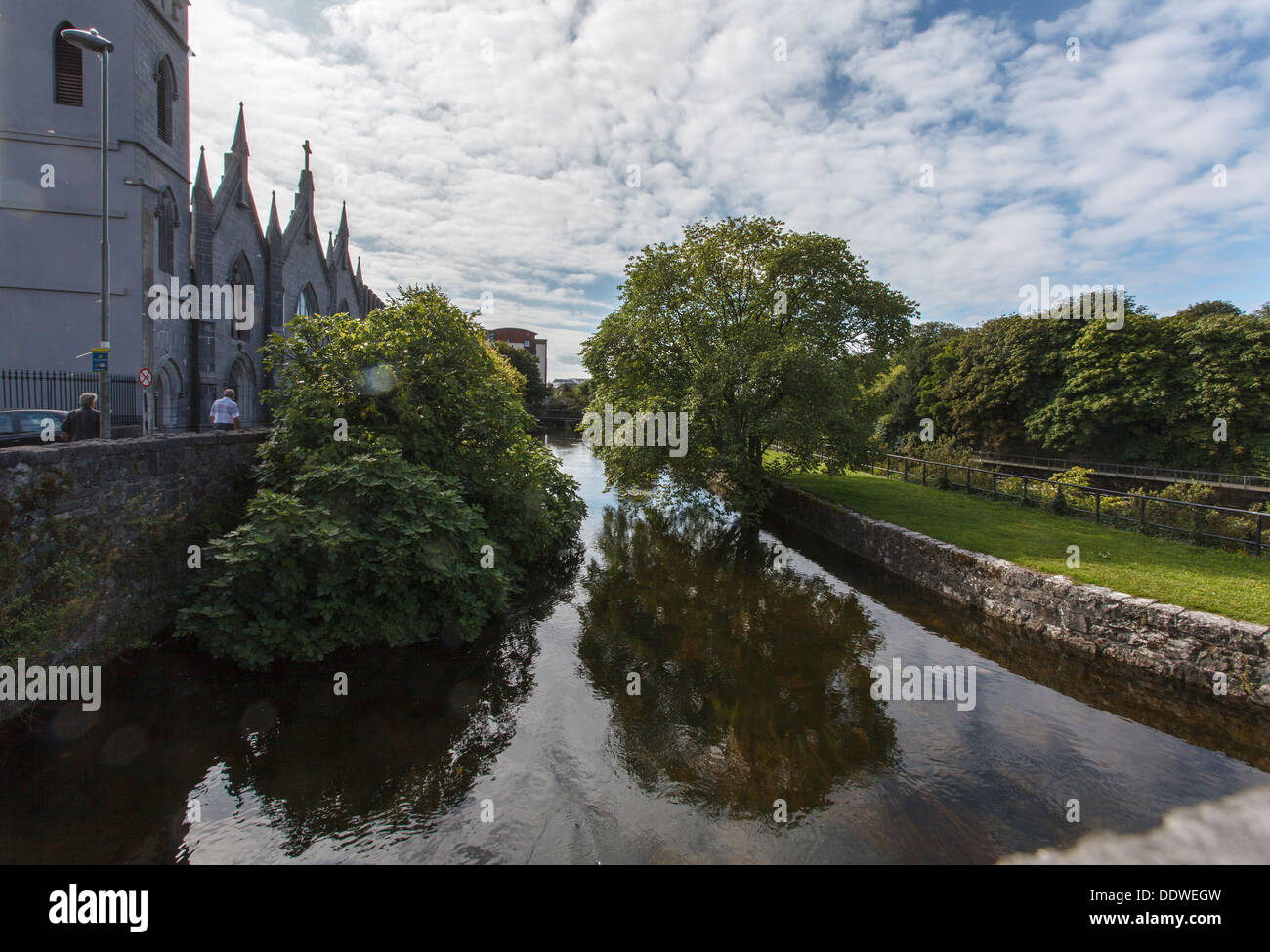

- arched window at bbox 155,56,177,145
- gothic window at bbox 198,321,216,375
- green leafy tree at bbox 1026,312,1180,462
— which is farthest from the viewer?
green leafy tree at bbox 1026,312,1180,462

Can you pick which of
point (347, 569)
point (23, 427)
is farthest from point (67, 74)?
point (347, 569)

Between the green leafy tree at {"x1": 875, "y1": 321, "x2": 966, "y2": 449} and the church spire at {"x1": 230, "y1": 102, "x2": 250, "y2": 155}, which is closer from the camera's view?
the church spire at {"x1": 230, "y1": 102, "x2": 250, "y2": 155}

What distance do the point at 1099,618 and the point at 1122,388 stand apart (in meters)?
34.5

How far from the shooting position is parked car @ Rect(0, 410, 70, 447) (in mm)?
11188

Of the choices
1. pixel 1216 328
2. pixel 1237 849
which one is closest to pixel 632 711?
pixel 1237 849

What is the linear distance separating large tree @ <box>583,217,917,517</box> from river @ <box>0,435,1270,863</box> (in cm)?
861

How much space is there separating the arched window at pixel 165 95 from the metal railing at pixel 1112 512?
32.5 m

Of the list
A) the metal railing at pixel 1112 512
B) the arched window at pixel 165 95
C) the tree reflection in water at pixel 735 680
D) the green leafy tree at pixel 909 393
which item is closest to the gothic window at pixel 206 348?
the arched window at pixel 165 95

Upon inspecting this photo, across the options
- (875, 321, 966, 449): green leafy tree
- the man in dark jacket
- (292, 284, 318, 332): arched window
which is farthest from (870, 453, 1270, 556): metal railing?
(292, 284, 318, 332): arched window

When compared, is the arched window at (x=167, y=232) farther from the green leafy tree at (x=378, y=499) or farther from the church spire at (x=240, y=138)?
the green leafy tree at (x=378, y=499)

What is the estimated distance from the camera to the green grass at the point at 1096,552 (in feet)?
29.7

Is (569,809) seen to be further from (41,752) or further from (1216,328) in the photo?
(1216,328)

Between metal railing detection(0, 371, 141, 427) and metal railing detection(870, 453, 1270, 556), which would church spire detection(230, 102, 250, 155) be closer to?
metal railing detection(0, 371, 141, 427)

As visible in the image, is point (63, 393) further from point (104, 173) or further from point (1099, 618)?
point (1099, 618)
